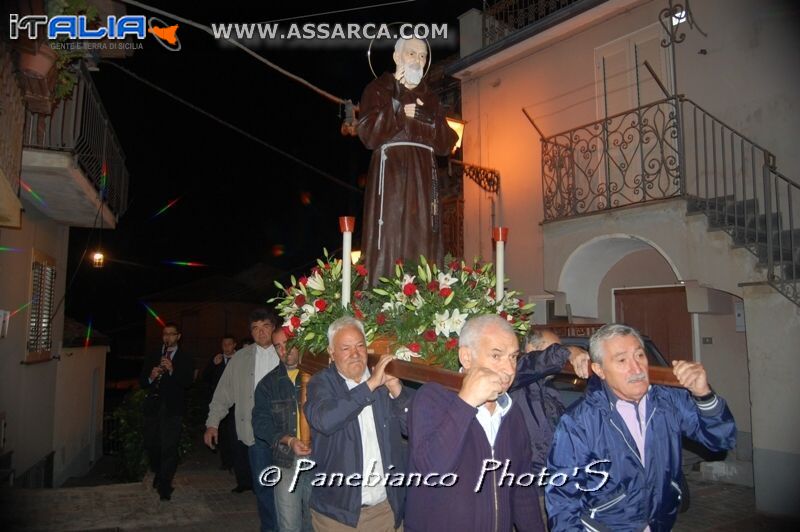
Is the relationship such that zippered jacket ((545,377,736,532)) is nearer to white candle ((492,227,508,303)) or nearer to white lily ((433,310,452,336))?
white lily ((433,310,452,336))

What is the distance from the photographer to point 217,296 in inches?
Answer: 1303

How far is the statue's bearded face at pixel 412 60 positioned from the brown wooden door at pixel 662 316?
7.26m

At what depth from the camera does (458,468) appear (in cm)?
264

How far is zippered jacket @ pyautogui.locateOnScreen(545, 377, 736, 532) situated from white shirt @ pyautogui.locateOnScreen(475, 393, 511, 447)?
0.30 metres

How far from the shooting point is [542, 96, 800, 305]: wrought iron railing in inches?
311

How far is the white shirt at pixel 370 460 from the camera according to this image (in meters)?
3.43

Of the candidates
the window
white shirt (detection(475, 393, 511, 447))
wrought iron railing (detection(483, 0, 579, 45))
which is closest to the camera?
white shirt (detection(475, 393, 511, 447))

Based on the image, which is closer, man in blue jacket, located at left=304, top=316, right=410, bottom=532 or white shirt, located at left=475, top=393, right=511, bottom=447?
white shirt, located at left=475, top=393, right=511, bottom=447

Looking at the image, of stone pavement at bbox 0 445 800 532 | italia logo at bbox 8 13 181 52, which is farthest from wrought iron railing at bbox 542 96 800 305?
italia logo at bbox 8 13 181 52

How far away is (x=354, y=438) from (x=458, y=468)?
98 cm

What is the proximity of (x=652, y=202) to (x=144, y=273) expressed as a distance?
3405 cm

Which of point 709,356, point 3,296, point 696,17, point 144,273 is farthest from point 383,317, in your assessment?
point 144,273

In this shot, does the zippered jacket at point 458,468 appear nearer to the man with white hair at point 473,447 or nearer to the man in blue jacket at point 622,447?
the man with white hair at point 473,447

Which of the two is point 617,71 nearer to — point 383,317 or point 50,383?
point 383,317
